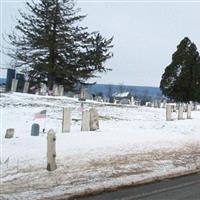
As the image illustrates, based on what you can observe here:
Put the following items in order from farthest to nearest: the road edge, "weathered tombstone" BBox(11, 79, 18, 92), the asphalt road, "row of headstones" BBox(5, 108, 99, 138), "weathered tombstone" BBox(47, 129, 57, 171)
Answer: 1. "weathered tombstone" BBox(11, 79, 18, 92)
2. "row of headstones" BBox(5, 108, 99, 138)
3. "weathered tombstone" BBox(47, 129, 57, 171)
4. the asphalt road
5. the road edge

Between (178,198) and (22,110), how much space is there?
12.9 metres

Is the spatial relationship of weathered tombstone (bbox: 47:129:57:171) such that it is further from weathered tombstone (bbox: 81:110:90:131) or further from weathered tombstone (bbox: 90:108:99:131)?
weathered tombstone (bbox: 90:108:99:131)

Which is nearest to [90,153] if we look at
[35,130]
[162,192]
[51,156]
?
[51,156]

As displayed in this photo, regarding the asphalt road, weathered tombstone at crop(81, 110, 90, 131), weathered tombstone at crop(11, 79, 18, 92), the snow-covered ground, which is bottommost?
the asphalt road

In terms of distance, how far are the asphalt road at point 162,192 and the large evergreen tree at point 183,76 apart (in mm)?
39539

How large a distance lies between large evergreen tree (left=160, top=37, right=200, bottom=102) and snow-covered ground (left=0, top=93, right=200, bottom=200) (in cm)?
2768

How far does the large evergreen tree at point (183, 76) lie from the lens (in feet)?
166

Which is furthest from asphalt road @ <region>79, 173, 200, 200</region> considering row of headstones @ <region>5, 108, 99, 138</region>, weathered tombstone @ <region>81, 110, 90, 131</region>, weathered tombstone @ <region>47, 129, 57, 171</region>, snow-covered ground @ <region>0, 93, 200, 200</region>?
weathered tombstone @ <region>81, 110, 90, 131</region>

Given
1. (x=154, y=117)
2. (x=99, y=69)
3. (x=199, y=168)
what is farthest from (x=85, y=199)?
(x=99, y=69)

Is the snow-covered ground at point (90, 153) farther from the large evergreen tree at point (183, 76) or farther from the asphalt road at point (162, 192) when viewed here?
the large evergreen tree at point (183, 76)

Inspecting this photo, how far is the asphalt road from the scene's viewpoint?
9773 millimetres

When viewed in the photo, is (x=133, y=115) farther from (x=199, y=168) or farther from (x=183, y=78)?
(x=183, y=78)

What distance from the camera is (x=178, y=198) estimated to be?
31.9 feet

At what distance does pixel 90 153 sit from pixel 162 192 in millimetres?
4038
